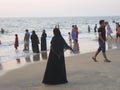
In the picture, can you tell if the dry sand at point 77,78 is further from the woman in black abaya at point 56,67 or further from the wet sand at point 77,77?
the woman in black abaya at point 56,67

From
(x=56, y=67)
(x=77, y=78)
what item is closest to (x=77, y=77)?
(x=77, y=78)

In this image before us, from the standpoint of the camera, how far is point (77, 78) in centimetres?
1115

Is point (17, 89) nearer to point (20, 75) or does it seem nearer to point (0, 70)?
point (20, 75)

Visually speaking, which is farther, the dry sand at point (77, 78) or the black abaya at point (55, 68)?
the black abaya at point (55, 68)

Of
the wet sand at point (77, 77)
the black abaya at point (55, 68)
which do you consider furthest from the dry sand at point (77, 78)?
the black abaya at point (55, 68)

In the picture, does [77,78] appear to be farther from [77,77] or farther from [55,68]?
[55,68]

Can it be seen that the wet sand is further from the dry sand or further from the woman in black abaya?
the woman in black abaya

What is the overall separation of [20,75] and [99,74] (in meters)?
2.93

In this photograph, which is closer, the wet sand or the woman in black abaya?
the wet sand

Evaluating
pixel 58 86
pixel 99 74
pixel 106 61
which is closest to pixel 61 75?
pixel 58 86

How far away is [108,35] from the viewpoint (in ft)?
104

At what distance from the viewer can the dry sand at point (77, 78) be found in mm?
9938

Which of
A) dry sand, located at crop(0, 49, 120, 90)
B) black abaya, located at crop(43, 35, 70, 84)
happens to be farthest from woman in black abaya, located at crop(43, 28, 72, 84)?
dry sand, located at crop(0, 49, 120, 90)

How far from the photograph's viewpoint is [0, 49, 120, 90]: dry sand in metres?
9.94
